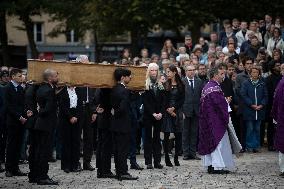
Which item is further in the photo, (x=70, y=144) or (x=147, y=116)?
(x=147, y=116)

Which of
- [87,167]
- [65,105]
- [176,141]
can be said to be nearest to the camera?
[65,105]

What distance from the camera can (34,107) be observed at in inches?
648

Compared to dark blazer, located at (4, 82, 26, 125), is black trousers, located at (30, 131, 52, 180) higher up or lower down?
lower down

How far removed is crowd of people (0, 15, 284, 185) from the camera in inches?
644

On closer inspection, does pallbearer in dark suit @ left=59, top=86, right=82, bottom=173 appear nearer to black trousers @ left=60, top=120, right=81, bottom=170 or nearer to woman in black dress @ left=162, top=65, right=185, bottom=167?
black trousers @ left=60, top=120, right=81, bottom=170

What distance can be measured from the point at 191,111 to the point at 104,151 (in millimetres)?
5022

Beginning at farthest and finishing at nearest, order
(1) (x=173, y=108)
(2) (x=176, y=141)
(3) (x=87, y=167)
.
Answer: (2) (x=176, y=141), (1) (x=173, y=108), (3) (x=87, y=167)

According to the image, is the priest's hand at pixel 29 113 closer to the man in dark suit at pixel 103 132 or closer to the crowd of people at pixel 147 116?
the crowd of people at pixel 147 116

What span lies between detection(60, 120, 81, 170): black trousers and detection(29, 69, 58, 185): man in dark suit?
5.73 feet

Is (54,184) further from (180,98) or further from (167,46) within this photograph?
(167,46)

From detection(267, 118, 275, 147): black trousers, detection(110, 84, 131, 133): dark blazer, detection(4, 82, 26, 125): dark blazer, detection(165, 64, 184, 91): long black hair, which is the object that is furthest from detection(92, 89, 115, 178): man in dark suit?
detection(267, 118, 275, 147): black trousers

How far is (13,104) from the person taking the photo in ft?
58.7

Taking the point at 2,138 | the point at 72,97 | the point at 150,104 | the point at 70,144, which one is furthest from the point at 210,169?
the point at 2,138

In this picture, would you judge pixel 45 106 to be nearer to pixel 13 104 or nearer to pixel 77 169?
pixel 13 104
